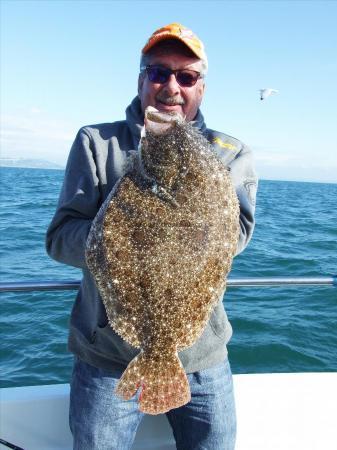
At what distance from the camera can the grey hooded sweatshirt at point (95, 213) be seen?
2.41 metres

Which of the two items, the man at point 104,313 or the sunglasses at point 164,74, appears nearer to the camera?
the man at point 104,313

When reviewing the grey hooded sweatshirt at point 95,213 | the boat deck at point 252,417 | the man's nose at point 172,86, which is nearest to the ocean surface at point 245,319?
the boat deck at point 252,417

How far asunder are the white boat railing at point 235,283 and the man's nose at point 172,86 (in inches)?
54.9

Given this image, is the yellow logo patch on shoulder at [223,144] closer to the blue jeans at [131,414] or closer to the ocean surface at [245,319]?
the blue jeans at [131,414]

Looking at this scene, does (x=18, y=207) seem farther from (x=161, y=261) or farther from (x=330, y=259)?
(x=161, y=261)

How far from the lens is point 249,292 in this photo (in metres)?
9.35

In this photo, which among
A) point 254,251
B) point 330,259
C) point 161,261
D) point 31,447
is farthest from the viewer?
point 254,251

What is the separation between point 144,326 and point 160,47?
65.8 inches

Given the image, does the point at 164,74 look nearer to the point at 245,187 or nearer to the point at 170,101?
the point at 170,101

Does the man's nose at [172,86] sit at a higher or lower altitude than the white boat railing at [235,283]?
higher

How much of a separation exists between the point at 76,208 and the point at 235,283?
142 cm

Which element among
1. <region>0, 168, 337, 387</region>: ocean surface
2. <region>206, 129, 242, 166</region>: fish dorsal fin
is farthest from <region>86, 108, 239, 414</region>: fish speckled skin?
<region>0, 168, 337, 387</region>: ocean surface

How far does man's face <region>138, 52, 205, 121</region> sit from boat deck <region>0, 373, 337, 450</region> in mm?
2269

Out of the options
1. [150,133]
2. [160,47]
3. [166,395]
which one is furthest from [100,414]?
[160,47]
